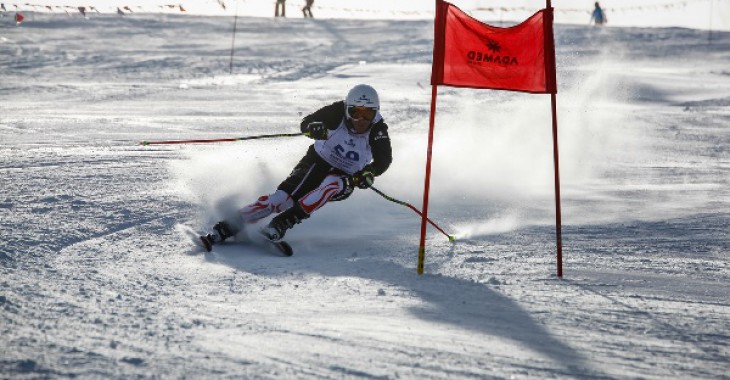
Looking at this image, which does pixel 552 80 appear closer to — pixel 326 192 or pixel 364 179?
pixel 364 179

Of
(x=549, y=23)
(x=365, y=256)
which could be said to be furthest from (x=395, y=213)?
(x=549, y=23)

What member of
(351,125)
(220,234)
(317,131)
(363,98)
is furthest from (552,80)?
(220,234)

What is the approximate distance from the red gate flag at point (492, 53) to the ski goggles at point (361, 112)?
1182 millimetres

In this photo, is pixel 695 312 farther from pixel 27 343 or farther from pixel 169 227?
pixel 169 227

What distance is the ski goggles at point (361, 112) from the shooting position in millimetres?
7523

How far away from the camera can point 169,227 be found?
766 cm

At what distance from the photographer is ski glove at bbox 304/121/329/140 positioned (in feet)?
24.7

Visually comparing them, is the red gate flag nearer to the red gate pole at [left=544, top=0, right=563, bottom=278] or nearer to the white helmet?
the red gate pole at [left=544, top=0, right=563, bottom=278]

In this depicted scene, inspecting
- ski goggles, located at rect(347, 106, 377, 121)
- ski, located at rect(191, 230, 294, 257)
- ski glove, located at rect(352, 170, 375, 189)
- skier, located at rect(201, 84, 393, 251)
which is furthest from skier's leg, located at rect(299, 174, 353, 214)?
ski goggles, located at rect(347, 106, 377, 121)

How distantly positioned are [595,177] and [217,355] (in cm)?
847

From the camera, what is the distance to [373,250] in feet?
23.8

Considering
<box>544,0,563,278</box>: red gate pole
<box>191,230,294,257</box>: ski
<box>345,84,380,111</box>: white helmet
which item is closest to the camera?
<box>544,0,563,278</box>: red gate pole

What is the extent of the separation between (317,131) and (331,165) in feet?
1.30

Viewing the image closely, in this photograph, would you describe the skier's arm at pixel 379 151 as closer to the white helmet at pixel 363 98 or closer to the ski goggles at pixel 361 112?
the ski goggles at pixel 361 112
